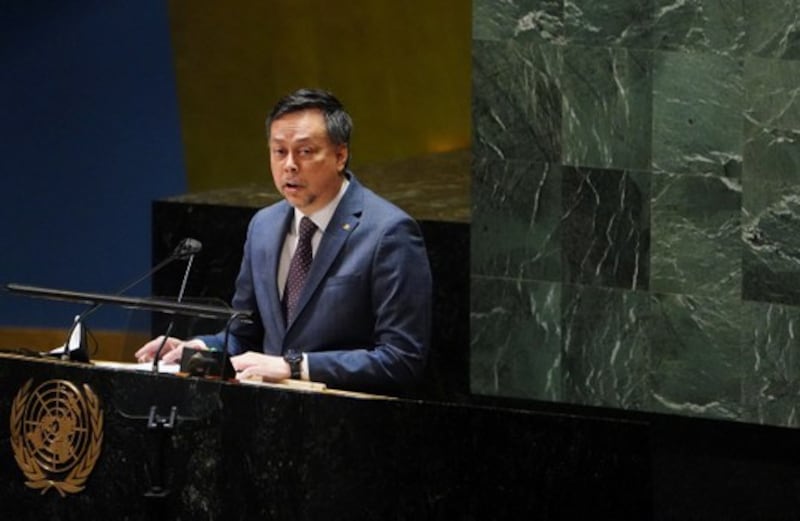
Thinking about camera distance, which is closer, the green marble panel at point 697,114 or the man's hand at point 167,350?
the man's hand at point 167,350

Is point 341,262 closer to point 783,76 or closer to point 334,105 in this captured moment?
point 334,105

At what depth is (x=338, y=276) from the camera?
18.0ft

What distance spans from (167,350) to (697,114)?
2.97 m

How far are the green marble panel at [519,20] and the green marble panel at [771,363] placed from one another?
1.22 metres

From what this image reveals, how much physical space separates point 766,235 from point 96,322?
3.01 metres

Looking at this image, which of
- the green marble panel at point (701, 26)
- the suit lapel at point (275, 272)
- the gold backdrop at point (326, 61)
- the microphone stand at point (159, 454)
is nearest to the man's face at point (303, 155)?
the suit lapel at point (275, 272)

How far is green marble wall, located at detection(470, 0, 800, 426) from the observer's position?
24.8 ft

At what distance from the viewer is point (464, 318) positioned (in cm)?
827

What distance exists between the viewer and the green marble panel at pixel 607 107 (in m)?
7.75

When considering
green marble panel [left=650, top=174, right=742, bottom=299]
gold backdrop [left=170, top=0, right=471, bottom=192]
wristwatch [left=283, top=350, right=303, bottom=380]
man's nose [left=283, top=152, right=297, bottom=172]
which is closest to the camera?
wristwatch [left=283, top=350, right=303, bottom=380]

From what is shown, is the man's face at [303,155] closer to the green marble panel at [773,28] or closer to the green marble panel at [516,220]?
the green marble panel at [773,28]

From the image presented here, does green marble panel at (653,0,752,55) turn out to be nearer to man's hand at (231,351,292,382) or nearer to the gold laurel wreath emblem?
man's hand at (231,351,292,382)

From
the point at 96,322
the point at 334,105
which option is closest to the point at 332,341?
the point at 334,105

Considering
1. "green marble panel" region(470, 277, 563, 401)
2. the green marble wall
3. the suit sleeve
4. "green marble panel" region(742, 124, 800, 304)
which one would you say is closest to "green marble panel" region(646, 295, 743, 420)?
the green marble wall
